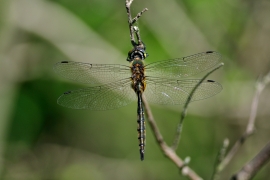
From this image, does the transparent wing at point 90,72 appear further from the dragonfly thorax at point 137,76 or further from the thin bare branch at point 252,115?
the thin bare branch at point 252,115

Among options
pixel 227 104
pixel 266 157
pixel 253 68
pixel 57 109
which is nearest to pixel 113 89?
pixel 266 157

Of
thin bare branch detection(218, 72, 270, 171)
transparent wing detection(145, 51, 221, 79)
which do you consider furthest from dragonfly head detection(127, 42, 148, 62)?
thin bare branch detection(218, 72, 270, 171)

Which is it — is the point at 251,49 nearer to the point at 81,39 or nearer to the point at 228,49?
the point at 228,49

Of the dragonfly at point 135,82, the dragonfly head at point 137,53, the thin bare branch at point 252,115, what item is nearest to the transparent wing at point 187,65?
the dragonfly at point 135,82

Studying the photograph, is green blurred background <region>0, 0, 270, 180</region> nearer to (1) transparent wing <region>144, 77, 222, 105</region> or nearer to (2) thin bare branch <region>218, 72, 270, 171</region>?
(1) transparent wing <region>144, 77, 222, 105</region>

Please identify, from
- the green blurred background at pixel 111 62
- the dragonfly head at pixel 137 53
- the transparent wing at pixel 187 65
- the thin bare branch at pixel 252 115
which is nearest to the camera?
the thin bare branch at pixel 252 115

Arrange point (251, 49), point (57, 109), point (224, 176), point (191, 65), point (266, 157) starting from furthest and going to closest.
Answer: point (57, 109)
point (251, 49)
point (224, 176)
point (191, 65)
point (266, 157)

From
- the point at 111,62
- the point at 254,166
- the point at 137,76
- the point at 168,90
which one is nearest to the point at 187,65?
the point at 168,90
